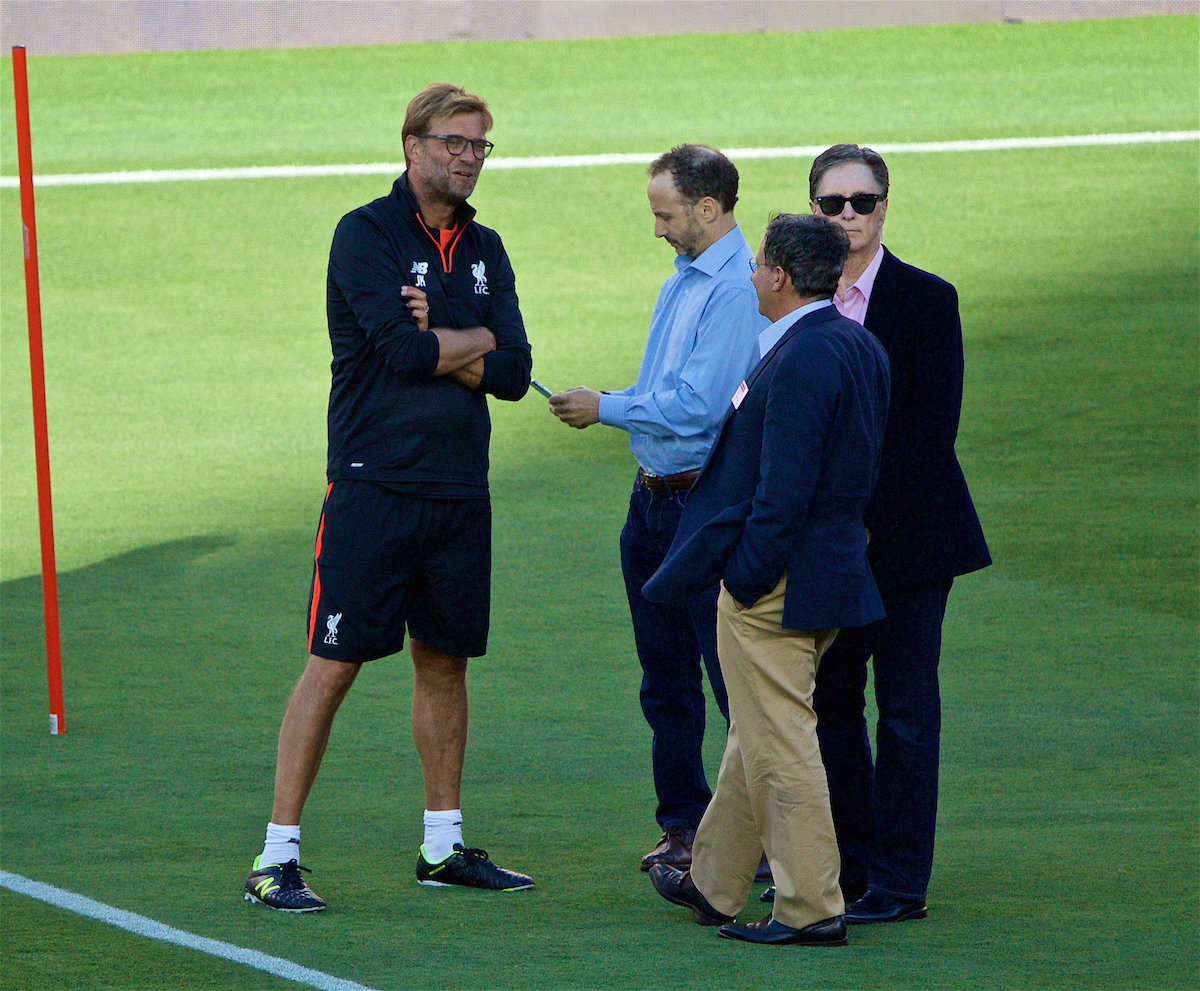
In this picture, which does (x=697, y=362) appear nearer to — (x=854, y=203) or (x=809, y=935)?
(x=854, y=203)

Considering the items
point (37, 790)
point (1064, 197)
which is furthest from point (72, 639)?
point (1064, 197)

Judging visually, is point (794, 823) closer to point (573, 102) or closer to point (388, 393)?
point (388, 393)

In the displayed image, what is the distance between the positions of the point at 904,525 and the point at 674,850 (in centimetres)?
125

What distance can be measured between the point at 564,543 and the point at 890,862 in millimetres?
4823

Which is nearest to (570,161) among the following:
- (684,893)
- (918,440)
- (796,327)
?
(918,440)

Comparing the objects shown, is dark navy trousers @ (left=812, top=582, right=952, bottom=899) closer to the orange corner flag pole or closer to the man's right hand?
the man's right hand

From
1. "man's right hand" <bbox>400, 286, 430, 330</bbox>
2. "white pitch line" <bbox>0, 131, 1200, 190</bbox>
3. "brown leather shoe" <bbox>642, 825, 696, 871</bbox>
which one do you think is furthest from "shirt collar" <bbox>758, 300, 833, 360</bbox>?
"white pitch line" <bbox>0, 131, 1200, 190</bbox>

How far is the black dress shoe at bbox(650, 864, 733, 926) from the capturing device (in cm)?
496

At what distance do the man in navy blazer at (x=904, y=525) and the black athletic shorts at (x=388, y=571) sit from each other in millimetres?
1079

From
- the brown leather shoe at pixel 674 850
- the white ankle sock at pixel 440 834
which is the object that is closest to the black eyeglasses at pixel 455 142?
the white ankle sock at pixel 440 834

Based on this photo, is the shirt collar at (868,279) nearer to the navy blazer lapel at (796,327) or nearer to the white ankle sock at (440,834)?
the navy blazer lapel at (796,327)

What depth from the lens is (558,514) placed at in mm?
10203

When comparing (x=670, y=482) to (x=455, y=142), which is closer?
(x=455, y=142)

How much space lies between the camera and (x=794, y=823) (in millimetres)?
4609
